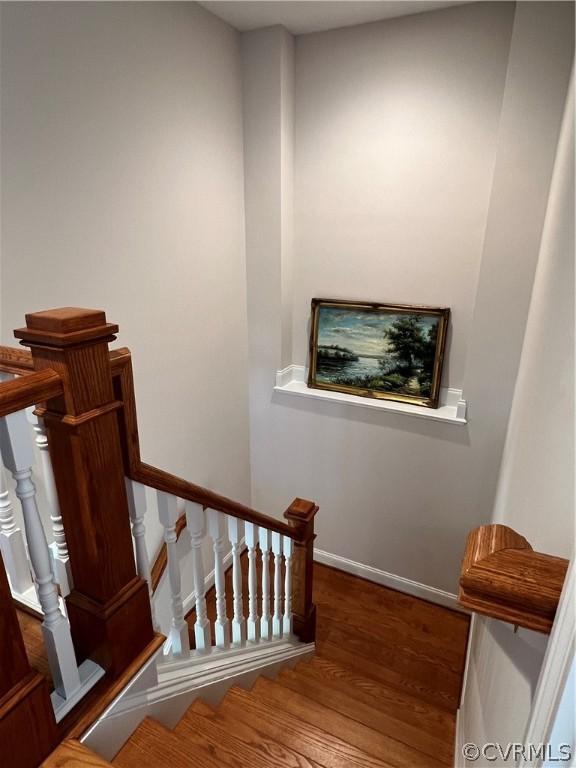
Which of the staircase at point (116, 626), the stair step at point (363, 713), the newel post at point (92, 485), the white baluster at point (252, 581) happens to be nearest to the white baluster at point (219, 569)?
the staircase at point (116, 626)

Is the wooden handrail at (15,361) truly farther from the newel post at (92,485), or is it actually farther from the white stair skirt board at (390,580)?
the white stair skirt board at (390,580)

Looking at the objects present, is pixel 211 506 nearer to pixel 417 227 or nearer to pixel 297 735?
pixel 297 735

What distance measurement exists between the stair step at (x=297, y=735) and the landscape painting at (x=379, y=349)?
5.72 feet

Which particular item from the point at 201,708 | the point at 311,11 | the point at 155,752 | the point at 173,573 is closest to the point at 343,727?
the point at 201,708

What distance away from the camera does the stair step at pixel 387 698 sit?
6.70ft

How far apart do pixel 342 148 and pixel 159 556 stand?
2.42m

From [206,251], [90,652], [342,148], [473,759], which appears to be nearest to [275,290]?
[206,251]

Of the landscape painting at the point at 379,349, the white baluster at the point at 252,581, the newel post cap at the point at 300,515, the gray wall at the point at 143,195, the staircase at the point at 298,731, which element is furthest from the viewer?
the landscape painting at the point at 379,349

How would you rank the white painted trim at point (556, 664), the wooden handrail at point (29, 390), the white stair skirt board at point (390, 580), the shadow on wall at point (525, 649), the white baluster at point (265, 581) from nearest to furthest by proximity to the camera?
the white painted trim at point (556, 664) < the shadow on wall at point (525, 649) < the wooden handrail at point (29, 390) < the white baluster at point (265, 581) < the white stair skirt board at point (390, 580)

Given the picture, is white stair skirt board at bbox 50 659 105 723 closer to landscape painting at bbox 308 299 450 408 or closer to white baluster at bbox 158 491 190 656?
white baluster at bbox 158 491 190 656

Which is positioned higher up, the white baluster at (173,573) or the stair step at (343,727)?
the white baluster at (173,573)

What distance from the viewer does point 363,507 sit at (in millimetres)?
3061

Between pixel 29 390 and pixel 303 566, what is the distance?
176 cm

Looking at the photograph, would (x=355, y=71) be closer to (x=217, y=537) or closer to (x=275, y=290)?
(x=275, y=290)
